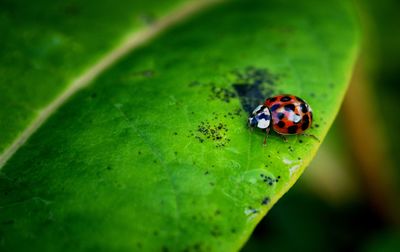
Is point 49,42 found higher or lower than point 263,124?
higher

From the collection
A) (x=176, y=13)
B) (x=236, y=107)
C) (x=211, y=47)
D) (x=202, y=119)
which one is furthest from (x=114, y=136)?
(x=176, y=13)

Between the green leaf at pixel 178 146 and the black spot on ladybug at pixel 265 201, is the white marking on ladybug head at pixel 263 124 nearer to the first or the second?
the green leaf at pixel 178 146

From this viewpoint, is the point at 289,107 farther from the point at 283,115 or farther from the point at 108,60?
the point at 108,60

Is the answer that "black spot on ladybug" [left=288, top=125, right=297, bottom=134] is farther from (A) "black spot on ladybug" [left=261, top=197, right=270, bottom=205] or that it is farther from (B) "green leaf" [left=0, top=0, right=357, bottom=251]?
(A) "black spot on ladybug" [left=261, top=197, right=270, bottom=205]

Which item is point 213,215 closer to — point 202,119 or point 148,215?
point 148,215

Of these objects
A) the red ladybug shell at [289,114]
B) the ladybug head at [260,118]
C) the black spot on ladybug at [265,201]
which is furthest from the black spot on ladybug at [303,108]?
the black spot on ladybug at [265,201]

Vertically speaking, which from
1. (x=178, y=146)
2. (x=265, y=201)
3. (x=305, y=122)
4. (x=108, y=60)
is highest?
(x=108, y=60)

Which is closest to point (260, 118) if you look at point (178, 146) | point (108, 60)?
point (178, 146)
